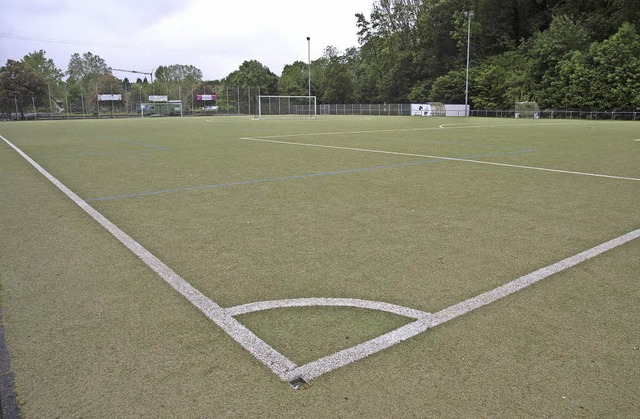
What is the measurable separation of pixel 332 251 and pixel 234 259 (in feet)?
2.85

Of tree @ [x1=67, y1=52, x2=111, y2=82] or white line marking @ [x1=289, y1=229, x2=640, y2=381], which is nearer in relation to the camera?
white line marking @ [x1=289, y1=229, x2=640, y2=381]

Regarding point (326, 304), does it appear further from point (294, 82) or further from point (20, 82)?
point (294, 82)

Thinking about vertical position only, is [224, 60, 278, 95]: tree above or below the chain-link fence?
above

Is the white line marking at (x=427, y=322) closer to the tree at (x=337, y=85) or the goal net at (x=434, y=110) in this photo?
the goal net at (x=434, y=110)

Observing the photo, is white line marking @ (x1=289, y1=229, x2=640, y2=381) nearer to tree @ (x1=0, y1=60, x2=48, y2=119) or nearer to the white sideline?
the white sideline

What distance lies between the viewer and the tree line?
148 feet

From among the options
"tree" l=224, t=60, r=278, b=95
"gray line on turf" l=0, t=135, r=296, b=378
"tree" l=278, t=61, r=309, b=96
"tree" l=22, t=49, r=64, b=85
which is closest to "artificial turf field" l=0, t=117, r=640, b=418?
"gray line on turf" l=0, t=135, r=296, b=378

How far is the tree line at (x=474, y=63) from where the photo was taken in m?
45.2

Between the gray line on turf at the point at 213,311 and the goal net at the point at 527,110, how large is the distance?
161ft

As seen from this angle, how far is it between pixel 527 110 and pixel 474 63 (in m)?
17.6

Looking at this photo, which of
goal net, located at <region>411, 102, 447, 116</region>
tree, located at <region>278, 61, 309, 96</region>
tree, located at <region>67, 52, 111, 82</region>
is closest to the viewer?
goal net, located at <region>411, 102, 447, 116</region>

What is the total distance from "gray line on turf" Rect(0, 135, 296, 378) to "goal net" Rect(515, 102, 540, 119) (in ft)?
161

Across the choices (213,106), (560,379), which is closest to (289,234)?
(560,379)

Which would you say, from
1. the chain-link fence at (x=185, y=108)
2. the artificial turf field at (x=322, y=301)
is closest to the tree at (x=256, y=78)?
the chain-link fence at (x=185, y=108)
